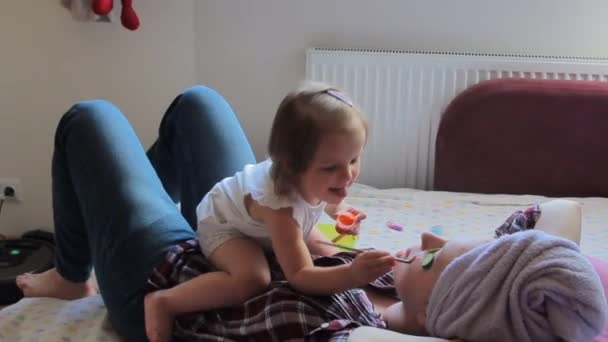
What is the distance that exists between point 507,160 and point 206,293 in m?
1.23

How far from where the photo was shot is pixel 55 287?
1.46 metres

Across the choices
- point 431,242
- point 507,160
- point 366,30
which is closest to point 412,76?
point 366,30

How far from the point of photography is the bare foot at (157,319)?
44.8 inches

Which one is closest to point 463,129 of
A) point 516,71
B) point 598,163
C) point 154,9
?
point 516,71

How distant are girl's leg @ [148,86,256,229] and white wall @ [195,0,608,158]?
691 millimetres

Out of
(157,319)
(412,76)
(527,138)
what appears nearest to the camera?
(157,319)

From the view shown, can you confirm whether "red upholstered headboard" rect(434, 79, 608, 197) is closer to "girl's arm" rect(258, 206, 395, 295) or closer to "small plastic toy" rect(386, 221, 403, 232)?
"small plastic toy" rect(386, 221, 403, 232)

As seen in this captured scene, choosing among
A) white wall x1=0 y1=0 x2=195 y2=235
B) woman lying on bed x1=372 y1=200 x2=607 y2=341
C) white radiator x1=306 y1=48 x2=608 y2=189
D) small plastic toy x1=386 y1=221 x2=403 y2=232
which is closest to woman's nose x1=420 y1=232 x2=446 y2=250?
woman lying on bed x1=372 y1=200 x2=607 y2=341

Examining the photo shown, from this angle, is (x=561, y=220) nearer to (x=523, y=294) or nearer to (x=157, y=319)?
(x=523, y=294)

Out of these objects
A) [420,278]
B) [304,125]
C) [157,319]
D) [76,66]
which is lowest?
[157,319]

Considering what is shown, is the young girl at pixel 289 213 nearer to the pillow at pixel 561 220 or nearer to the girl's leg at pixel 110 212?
the girl's leg at pixel 110 212

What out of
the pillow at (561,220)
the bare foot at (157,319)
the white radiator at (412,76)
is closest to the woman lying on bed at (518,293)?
the pillow at (561,220)

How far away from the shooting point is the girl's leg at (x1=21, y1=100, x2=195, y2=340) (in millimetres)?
1228

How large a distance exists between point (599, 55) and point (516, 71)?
0.97 ft
